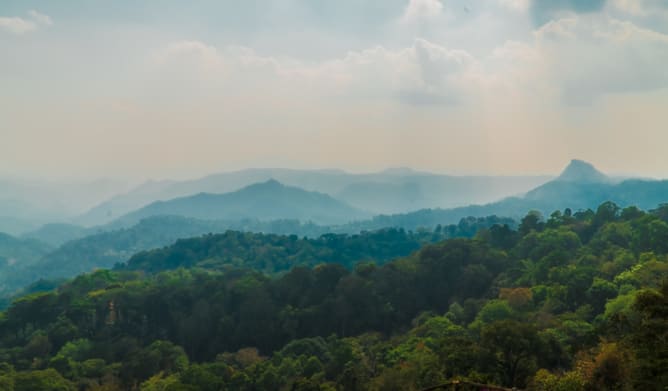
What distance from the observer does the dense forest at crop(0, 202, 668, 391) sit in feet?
69.5

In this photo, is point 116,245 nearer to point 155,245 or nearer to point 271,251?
point 155,245

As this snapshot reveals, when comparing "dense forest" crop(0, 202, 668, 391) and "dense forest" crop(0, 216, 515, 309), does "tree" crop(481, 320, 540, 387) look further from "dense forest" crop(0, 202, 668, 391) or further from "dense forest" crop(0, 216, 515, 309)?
"dense forest" crop(0, 216, 515, 309)

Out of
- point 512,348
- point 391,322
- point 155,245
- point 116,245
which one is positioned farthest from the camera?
point 155,245

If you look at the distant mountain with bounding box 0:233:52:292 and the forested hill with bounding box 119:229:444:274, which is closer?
the forested hill with bounding box 119:229:444:274

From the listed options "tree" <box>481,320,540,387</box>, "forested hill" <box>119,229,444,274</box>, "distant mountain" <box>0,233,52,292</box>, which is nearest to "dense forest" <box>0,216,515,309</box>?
"distant mountain" <box>0,233,52,292</box>

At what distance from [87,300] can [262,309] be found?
17.6 meters

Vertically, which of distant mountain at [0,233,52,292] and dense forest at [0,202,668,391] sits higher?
dense forest at [0,202,668,391]

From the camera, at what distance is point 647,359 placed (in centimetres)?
1348

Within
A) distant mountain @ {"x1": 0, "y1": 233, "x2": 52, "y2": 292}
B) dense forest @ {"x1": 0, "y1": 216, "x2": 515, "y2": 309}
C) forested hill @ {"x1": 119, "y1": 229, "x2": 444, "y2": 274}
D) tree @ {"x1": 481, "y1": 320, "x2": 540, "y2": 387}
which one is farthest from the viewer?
distant mountain @ {"x1": 0, "y1": 233, "x2": 52, "y2": 292}

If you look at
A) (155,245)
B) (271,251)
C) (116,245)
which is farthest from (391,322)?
(155,245)

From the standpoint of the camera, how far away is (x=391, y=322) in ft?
165

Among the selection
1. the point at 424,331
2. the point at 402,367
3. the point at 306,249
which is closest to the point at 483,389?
the point at 402,367

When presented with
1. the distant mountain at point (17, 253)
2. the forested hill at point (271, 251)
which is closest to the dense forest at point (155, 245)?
Answer: the distant mountain at point (17, 253)

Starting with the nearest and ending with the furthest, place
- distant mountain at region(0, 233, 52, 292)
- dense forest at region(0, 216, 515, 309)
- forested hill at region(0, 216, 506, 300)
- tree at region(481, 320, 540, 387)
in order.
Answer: tree at region(481, 320, 540, 387)
dense forest at region(0, 216, 515, 309)
forested hill at region(0, 216, 506, 300)
distant mountain at region(0, 233, 52, 292)
